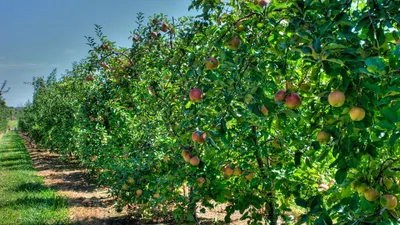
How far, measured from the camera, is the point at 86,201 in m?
6.46

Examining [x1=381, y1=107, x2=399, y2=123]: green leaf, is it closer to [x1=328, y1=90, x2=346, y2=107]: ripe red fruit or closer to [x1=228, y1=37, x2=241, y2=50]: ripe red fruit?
[x1=328, y1=90, x2=346, y2=107]: ripe red fruit

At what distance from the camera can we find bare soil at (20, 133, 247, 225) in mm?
5113

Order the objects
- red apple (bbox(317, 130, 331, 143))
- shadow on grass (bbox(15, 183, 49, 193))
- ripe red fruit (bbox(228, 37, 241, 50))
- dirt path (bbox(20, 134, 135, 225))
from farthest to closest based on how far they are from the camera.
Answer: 1. shadow on grass (bbox(15, 183, 49, 193))
2. dirt path (bbox(20, 134, 135, 225))
3. ripe red fruit (bbox(228, 37, 241, 50))
4. red apple (bbox(317, 130, 331, 143))

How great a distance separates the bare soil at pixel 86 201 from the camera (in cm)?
511

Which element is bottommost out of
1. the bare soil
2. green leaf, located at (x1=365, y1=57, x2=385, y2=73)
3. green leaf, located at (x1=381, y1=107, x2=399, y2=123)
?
the bare soil

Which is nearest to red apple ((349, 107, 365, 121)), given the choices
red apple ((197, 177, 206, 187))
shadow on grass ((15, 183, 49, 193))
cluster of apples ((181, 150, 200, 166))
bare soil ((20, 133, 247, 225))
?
cluster of apples ((181, 150, 200, 166))

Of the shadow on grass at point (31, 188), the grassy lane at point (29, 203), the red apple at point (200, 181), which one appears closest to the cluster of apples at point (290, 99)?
the red apple at point (200, 181)

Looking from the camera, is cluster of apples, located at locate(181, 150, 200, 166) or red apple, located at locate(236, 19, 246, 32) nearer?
red apple, located at locate(236, 19, 246, 32)

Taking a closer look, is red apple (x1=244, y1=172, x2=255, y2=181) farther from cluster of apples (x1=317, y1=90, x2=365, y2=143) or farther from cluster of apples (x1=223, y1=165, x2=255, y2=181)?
cluster of apples (x1=317, y1=90, x2=365, y2=143)

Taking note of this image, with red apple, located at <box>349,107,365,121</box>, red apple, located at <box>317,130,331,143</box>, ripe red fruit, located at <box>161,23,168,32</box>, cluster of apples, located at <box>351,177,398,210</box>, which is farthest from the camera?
ripe red fruit, located at <box>161,23,168,32</box>

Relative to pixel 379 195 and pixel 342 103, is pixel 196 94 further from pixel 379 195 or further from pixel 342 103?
pixel 379 195

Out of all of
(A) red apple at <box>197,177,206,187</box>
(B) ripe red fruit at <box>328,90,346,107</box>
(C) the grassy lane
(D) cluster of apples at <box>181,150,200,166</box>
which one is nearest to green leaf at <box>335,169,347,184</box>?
(B) ripe red fruit at <box>328,90,346,107</box>

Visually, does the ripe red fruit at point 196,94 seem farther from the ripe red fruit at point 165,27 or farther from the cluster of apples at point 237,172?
the ripe red fruit at point 165,27

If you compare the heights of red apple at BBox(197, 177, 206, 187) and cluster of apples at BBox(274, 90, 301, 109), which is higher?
cluster of apples at BBox(274, 90, 301, 109)
